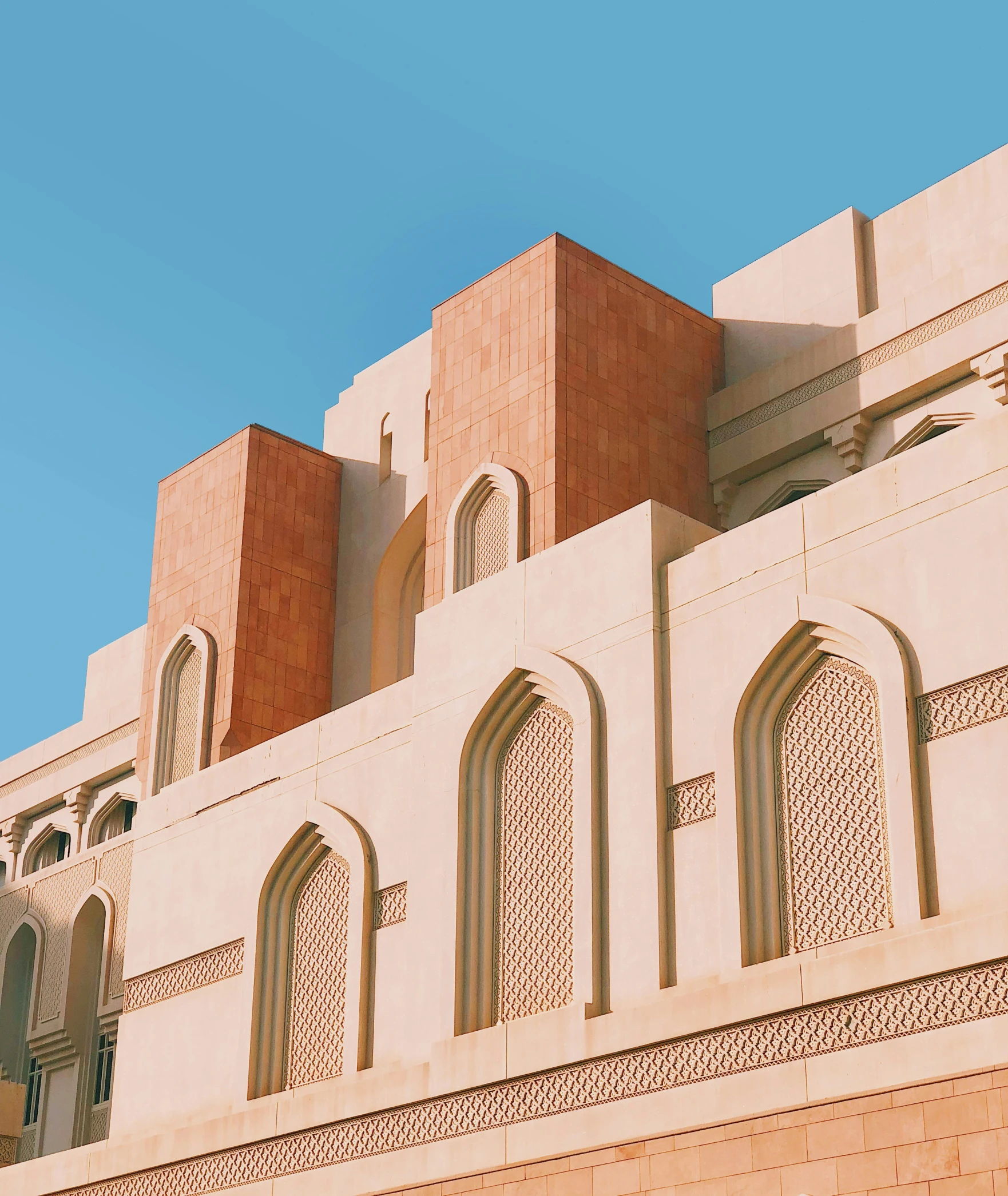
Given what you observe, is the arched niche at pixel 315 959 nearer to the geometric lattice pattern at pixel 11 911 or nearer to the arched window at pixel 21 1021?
the arched window at pixel 21 1021

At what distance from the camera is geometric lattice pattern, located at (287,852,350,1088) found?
11.3 metres

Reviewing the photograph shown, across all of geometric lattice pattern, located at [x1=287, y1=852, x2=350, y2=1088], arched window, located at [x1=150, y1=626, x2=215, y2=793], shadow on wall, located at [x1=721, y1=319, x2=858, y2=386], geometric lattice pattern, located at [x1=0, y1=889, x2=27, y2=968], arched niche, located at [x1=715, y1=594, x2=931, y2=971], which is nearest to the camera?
arched niche, located at [x1=715, y1=594, x2=931, y2=971]

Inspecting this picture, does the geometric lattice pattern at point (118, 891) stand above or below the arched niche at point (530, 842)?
above

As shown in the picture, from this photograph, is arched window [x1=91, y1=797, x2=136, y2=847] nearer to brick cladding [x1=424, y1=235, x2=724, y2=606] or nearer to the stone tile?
brick cladding [x1=424, y1=235, x2=724, y2=606]

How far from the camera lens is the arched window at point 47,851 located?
803 inches

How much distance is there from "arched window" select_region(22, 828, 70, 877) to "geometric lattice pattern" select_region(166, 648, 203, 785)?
582 centimetres

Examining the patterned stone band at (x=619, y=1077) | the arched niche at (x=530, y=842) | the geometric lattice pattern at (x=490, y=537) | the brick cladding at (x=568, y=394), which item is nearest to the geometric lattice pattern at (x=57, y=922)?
the patterned stone band at (x=619, y=1077)

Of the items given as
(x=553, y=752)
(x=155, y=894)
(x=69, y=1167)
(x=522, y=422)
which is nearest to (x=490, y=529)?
(x=522, y=422)

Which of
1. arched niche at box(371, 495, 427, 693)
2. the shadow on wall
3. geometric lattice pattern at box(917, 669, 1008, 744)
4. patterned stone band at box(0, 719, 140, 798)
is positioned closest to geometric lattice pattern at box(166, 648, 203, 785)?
arched niche at box(371, 495, 427, 693)

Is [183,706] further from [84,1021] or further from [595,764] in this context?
[595,764]

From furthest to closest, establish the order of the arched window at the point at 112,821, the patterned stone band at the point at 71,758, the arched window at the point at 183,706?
the arched window at the point at 112,821, the patterned stone band at the point at 71,758, the arched window at the point at 183,706

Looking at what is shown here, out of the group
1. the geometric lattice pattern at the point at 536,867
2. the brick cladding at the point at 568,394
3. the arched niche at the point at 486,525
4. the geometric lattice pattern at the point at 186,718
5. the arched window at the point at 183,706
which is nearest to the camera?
the geometric lattice pattern at the point at 536,867

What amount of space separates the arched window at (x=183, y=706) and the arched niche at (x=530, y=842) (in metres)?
4.31

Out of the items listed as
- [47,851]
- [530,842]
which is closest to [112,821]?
[47,851]
